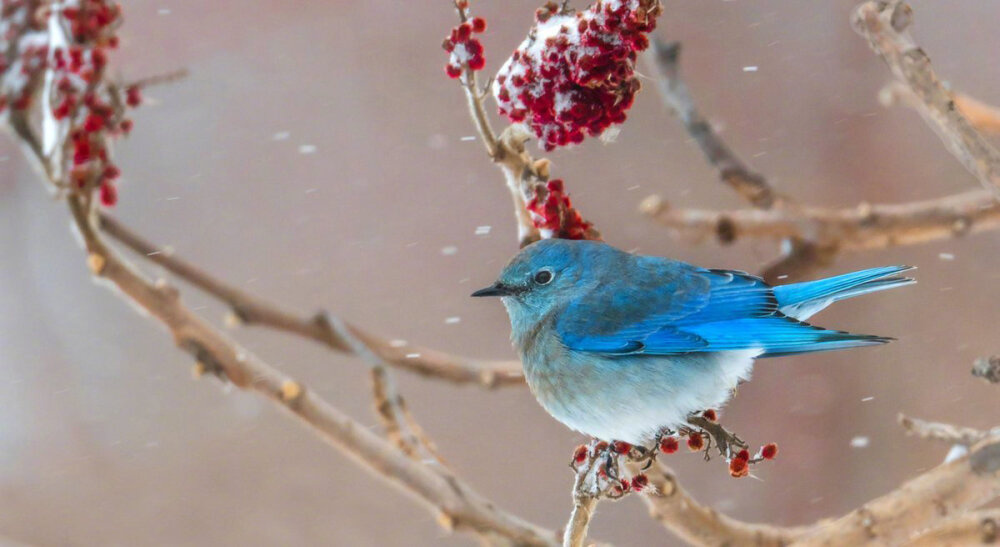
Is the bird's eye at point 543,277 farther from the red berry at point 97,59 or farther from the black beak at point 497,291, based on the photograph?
the red berry at point 97,59

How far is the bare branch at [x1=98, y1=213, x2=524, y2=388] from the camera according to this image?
130cm

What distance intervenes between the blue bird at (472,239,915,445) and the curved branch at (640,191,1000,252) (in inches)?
16.2

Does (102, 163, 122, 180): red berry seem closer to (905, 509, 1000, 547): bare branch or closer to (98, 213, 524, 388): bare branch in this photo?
(98, 213, 524, 388): bare branch

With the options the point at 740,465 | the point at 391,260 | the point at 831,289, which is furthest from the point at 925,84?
the point at 391,260

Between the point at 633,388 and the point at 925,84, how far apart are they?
0.47 meters

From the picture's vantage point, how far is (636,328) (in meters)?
1.02

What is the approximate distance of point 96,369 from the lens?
2.53m

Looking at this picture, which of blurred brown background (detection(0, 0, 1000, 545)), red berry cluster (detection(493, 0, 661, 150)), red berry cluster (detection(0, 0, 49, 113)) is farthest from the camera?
blurred brown background (detection(0, 0, 1000, 545))

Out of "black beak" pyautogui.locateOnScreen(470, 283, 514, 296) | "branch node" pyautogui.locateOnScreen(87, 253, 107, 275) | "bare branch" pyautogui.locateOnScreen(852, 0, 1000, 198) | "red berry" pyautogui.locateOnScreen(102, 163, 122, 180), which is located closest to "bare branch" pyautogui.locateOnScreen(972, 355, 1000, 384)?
"bare branch" pyautogui.locateOnScreen(852, 0, 1000, 198)

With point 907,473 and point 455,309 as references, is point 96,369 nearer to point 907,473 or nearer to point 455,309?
point 455,309

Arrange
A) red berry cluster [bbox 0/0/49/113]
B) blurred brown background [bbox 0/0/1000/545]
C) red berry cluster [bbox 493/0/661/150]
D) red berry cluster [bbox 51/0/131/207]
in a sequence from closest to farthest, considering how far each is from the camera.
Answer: red berry cluster [bbox 493/0/661/150] → red berry cluster [bbox 51/0/131/207] → red berry cluster [bbox 0/0/49/113] → blurred brown background [bbox 0/0/1000/545]

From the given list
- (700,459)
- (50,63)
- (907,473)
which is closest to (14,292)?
(50,63)

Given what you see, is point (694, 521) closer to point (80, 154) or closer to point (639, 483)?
point (639, 483)

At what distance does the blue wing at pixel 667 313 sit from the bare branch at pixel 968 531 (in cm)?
38
